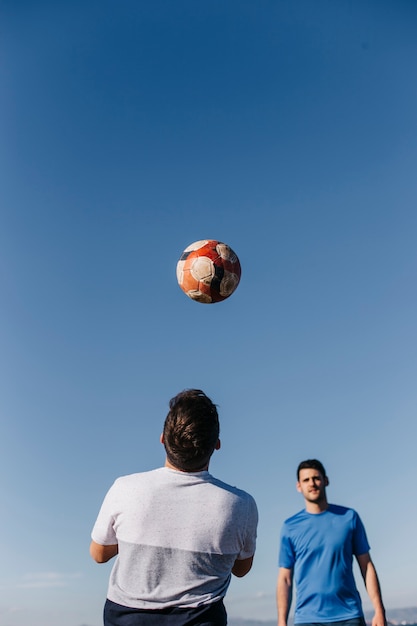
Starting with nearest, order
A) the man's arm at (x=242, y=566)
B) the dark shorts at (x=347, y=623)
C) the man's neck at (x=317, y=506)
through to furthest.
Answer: the man's arm at (x=242, y=566) → the dark shorts at (x=347, y=623) → the man's neck at (x=317, y=506)

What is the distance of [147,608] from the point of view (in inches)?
144

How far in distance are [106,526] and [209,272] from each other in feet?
22.7

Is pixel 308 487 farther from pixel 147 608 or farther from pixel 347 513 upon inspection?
pixel 147 608

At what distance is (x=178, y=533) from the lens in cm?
373

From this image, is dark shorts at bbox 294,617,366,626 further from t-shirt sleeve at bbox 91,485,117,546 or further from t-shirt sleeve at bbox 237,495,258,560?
t-shirt sleeve at bbox 91,485,117,546

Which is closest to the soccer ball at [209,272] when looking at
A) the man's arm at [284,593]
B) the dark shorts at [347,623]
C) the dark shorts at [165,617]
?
the man's arm at [284,593]

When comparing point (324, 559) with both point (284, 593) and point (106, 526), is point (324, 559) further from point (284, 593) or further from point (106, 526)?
point (106, 526)

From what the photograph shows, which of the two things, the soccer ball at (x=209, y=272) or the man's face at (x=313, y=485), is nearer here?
the man's face at (x=313, y=485)

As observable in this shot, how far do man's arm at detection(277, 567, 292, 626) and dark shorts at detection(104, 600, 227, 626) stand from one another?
234 inches

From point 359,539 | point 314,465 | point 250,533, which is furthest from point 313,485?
point 250,533

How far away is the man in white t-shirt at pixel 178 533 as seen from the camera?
3.67 meters

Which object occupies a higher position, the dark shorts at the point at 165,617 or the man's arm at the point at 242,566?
the man's arm at the point at 242,566

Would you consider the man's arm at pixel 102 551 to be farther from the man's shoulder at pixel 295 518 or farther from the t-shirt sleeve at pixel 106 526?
the man's shoulder at pixel 295 518

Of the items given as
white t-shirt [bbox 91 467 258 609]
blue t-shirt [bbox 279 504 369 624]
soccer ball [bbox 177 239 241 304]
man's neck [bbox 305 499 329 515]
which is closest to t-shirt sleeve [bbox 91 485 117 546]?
white t-shirt [bbox 91 467 258 609]
